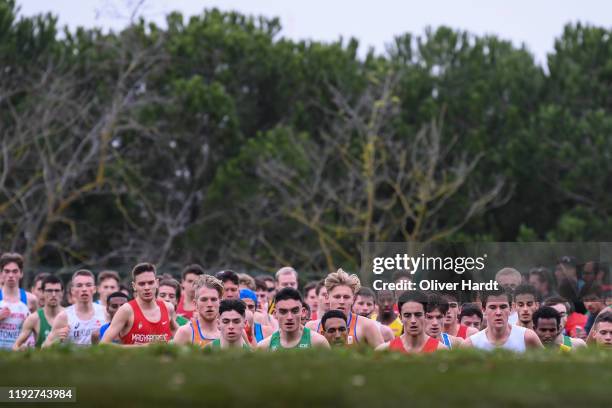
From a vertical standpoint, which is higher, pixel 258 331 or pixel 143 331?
pixel 258 331

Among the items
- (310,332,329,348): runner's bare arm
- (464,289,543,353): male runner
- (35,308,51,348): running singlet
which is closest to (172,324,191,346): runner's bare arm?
(310,332,329,348): runner's bare arm

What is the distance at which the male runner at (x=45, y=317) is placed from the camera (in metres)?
16.2

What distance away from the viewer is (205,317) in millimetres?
13383

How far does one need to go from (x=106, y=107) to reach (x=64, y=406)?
107ft

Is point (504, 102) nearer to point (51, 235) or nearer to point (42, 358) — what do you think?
point (51, 235)

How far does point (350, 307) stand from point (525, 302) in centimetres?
185

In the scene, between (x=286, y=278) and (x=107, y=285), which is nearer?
(x=107, y=285)

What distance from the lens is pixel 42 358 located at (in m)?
9.70

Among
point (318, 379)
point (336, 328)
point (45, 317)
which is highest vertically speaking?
point (45, 317)

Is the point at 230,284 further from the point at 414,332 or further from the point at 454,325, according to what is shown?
the point at 414,332

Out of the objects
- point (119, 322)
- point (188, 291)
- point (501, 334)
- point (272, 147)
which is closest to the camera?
point (501, 334)

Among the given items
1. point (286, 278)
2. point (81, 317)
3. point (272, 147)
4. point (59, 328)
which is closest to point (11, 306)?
point (81, 317)

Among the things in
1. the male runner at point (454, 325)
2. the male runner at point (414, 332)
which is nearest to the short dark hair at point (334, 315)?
the male runner at point (414, 332)

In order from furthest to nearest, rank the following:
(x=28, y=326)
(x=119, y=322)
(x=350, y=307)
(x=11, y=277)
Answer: (x=11, y=277)
(x=28, y=326)
(x=350, y=307)
(x=119, y=322)
